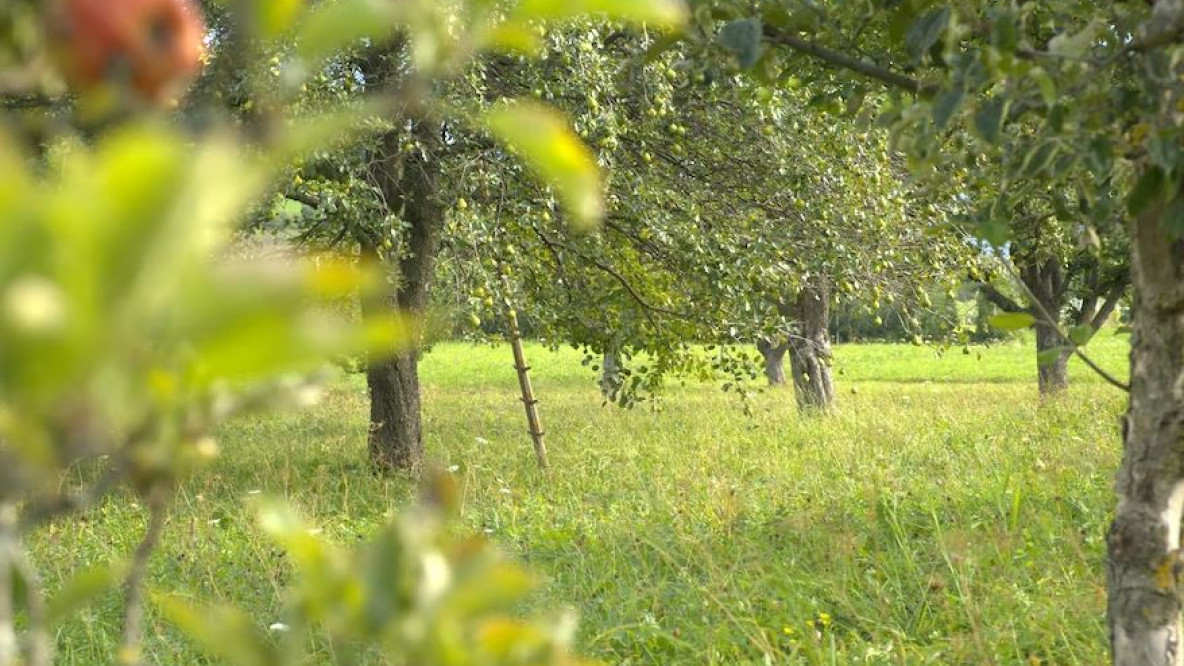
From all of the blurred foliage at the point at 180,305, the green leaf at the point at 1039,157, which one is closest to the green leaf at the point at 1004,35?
the green leaf at the point at 1039,157

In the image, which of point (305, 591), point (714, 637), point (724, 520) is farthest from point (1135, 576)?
point (724, 520)

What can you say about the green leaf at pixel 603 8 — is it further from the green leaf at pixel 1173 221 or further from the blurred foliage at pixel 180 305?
the green leaf at pixel 1173 221

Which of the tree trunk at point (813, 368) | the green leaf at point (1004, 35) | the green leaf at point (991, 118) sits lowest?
the tree trunk at point (813, 368)

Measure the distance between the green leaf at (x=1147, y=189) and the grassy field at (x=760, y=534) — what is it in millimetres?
2019

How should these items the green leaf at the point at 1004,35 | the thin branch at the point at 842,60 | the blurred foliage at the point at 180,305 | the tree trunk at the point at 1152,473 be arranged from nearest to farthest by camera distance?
the blurred foliage at the point at 180,305 → the green leaf at the point at 1004,35 → the tree trunk at the point at 1152,473 → the thin branch at the point at 842,60

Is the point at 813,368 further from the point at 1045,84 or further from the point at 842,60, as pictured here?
the point at 1045,84

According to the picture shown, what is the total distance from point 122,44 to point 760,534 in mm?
5135

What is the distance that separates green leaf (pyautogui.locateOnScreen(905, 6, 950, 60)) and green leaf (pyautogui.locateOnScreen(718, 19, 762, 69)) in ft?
0.79

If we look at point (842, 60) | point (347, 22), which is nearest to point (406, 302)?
point (842, 60)

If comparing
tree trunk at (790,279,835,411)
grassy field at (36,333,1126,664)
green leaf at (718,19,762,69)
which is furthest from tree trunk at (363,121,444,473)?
green leaf at (718,19,762,69)

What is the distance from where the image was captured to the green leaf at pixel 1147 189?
1.59m

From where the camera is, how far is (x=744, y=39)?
5.30 feet

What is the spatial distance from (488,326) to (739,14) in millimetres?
7274

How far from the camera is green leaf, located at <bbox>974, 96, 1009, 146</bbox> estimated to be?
5.08ft
